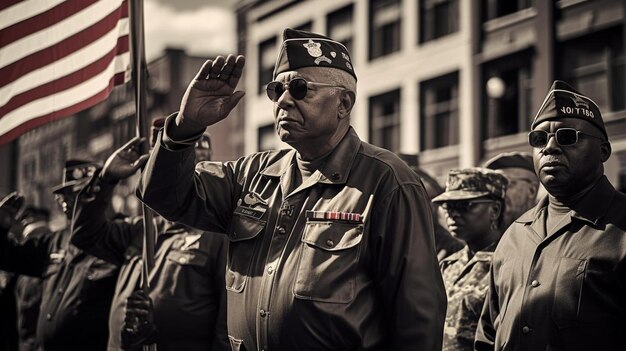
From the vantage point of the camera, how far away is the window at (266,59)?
39.0 m

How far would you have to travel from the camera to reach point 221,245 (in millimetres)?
7676

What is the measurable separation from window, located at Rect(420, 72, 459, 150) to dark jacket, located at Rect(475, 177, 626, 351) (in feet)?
76.0

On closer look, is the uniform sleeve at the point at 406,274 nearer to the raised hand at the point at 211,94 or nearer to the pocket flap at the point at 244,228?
the pocket flap at the point at 244,228

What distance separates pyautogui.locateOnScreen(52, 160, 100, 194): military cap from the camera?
950cm

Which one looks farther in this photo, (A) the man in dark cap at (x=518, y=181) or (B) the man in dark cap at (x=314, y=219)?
(A) the man in dark cap at (x=518, y=181)

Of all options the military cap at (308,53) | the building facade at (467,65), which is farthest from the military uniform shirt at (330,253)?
the building facade at (467,65)

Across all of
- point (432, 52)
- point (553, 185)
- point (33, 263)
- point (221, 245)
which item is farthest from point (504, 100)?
point (553, 185)

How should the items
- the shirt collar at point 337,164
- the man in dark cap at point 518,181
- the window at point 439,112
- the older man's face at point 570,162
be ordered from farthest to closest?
1. the window at point 439,112
2. the man in dark cap at point 518,181
3. the older man's face at point 570,162
4. the shirt collar at point 337,164

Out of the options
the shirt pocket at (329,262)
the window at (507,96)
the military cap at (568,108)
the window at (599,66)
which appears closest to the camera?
the shirt pocket at (329,262)

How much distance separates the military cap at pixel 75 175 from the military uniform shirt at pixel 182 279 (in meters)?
1.63

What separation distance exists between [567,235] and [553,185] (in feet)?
0.90

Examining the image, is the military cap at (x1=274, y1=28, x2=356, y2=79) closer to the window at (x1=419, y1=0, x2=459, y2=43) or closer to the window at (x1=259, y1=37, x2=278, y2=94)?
the window at (x1=419, y1=0, x2=459, y2=43)

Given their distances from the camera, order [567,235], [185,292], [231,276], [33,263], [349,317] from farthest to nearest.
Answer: [33,263], [185,292], [567,235], [231,276], [349,317]

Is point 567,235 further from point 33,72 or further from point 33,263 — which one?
point 33,263
